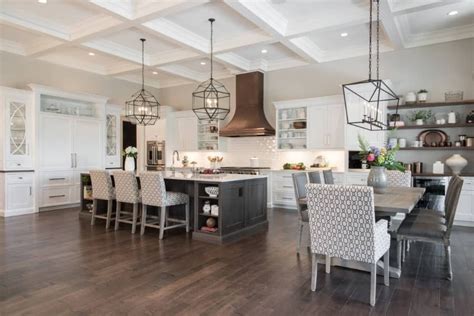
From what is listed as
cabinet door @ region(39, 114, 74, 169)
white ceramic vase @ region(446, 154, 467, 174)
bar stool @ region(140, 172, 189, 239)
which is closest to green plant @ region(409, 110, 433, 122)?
white ceramic vase @ region(446, 154, 467, 174)

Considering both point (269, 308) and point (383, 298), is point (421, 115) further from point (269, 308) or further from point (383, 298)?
point (269, 308)

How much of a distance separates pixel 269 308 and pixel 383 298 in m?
0.99

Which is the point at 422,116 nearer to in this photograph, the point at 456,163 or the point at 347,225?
the point at 456,163

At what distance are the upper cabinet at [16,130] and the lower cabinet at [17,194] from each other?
18 centimetres

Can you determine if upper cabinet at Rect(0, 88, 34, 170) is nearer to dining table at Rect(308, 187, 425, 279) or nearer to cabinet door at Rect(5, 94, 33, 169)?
cabinet door at Rect(5, 94, 33, 169)

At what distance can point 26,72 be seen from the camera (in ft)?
22.7

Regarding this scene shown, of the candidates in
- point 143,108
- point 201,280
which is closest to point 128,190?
point 143,108

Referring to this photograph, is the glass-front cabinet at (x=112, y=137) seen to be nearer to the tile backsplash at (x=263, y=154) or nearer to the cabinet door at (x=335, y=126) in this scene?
the tile backsplash at (x=263, y=154)

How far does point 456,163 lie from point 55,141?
7.80 m

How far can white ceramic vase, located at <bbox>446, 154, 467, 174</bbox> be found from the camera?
545 centimetres

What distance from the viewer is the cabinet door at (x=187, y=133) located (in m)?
8.94

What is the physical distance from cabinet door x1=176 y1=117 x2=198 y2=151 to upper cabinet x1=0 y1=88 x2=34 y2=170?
3.70 m

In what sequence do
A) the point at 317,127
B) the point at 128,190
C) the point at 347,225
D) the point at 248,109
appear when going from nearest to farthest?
the point at 347,225
the point at 128,190
the point at 317,127
the point at 248,109

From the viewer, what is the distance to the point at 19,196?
6352mm
